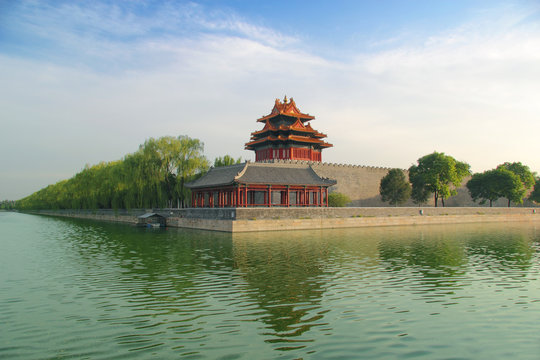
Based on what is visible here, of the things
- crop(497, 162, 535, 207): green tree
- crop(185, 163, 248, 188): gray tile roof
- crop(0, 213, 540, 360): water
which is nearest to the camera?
crop(0, 213, 540, 360): water

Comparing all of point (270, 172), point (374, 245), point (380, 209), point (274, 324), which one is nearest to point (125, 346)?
point (274, 324)

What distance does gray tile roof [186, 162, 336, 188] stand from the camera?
31.4 m

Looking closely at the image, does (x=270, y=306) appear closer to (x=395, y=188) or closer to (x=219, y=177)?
(x=219, y=177)

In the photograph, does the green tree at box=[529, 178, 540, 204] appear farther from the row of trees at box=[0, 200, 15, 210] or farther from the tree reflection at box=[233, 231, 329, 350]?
the row of trees at box=[0, 200, 15, 210]

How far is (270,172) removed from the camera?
33.3 meters

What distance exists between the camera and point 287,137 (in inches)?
1864

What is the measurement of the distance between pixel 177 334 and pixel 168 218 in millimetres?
28943

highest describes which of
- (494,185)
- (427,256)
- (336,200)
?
(494,185)

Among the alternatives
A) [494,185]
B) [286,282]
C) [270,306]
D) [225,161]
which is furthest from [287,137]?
[270,306]

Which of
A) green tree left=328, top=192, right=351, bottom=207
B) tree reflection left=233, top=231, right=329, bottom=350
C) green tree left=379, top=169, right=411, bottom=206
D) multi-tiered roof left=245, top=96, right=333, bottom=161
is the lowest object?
tree reflection left=233, top=231, right=329, bottom=350

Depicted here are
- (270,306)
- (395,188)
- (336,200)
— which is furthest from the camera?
(395,188)

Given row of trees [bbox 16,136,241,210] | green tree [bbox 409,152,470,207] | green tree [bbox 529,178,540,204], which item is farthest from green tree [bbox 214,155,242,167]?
green tree [bbox 529,178,540,204]

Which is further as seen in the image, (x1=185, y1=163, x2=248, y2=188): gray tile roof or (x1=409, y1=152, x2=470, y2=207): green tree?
(x1=409, y1=152, x2=470, y2=207): green tree

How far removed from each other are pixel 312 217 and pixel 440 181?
23.4m
